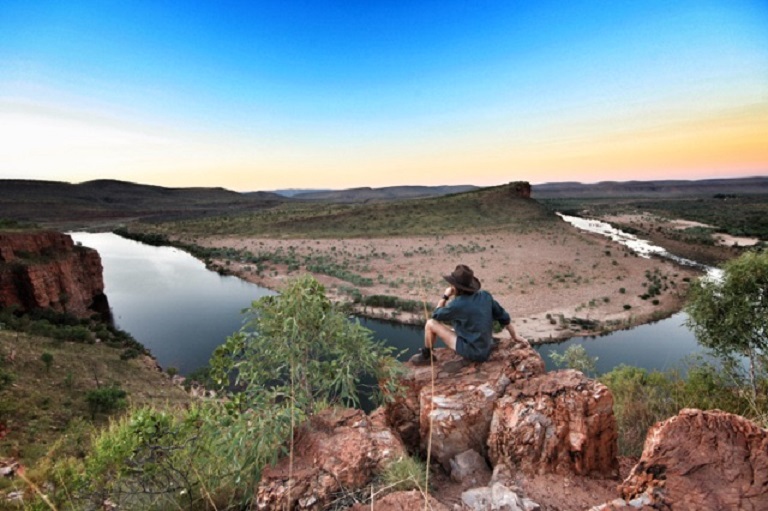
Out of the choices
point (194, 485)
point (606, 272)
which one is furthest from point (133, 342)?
point (606, 272)

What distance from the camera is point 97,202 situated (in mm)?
140125

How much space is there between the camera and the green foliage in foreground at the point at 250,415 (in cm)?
383

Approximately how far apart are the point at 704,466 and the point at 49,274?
3149 cm

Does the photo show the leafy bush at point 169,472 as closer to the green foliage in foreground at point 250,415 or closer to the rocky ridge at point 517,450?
the green foliage in foreground at point 250,415

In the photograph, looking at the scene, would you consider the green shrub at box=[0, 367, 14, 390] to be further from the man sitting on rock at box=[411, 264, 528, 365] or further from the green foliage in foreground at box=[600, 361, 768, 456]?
the green foliage in foreground at box=[600, 361, 768, 456]

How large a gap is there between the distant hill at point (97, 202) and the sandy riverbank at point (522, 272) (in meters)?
72.2

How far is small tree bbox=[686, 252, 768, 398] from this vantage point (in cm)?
831

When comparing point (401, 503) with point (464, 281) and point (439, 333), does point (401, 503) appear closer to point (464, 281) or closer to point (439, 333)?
point (439, 333)

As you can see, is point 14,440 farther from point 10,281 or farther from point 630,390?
point 10,281

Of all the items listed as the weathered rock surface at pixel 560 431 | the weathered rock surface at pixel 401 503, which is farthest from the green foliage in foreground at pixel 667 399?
the weathered rock surface at pixel 401 503

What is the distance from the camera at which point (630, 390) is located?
392 inches

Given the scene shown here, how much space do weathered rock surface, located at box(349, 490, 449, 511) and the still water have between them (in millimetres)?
8243

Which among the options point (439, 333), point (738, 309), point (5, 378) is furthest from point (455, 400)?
point (5, 378)

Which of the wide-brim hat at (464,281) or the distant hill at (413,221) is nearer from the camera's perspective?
the wide-brim hat at (464,281)
